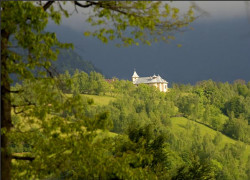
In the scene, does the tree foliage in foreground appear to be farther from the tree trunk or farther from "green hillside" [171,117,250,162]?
"green hillside" [171,117,250,162]

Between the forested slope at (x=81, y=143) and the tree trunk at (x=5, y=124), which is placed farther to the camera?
the forested slope at (x=81, y=143)

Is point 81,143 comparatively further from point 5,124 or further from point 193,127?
point 193,127

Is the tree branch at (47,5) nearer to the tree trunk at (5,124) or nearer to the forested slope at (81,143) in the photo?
the tree trunk at (5,124)

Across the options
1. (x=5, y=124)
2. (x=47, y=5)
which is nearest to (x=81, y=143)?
(x=5, y=124)

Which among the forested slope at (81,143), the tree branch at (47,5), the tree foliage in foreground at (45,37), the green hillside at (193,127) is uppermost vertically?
the tree branch at (47,5)

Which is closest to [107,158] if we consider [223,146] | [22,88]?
[22,88]

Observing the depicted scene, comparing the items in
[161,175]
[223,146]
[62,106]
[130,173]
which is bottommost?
[223,146]

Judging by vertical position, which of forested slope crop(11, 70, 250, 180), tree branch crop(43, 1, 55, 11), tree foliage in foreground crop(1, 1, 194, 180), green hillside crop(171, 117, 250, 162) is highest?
tree branch crop(43, 1, 55, 11)

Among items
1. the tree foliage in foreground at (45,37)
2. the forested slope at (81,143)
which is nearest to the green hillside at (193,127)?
the forested slope at (81,143)

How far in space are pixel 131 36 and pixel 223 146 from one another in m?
134

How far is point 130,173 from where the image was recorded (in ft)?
25.8

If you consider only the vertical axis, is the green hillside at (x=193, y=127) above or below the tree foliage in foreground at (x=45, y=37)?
below

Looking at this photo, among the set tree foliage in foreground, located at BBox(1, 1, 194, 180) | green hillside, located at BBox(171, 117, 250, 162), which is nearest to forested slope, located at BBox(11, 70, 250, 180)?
tree foliage in foreground, located at BBox(1, 1, 194, 180)

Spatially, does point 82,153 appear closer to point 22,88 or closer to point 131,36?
point 22,88
